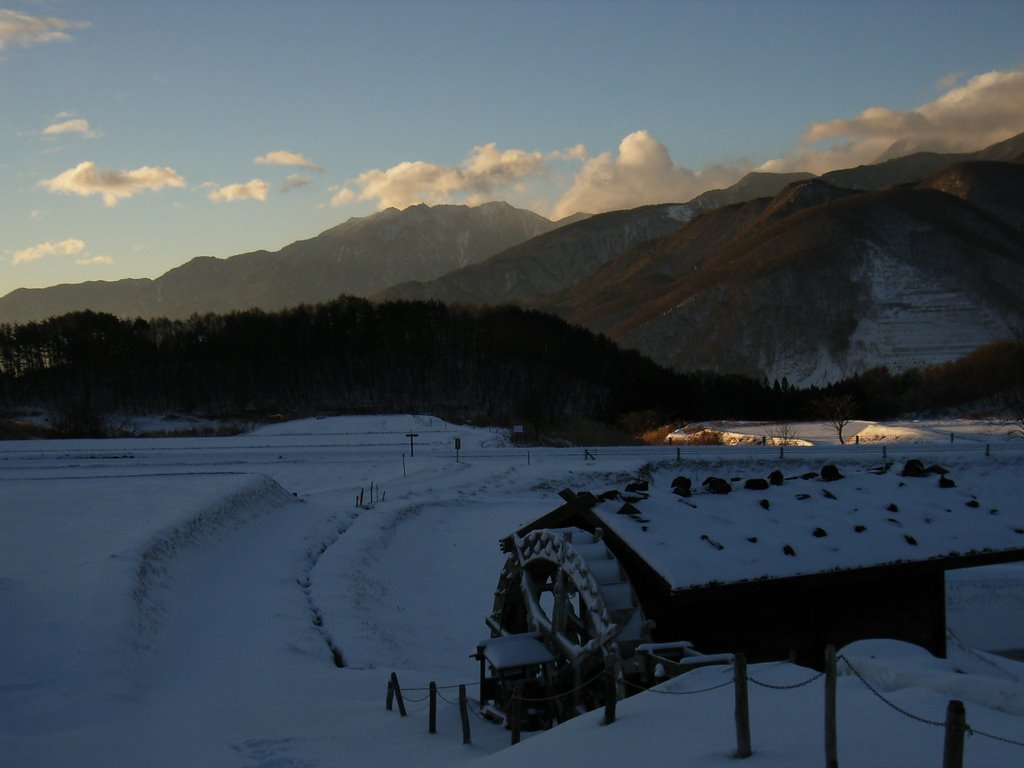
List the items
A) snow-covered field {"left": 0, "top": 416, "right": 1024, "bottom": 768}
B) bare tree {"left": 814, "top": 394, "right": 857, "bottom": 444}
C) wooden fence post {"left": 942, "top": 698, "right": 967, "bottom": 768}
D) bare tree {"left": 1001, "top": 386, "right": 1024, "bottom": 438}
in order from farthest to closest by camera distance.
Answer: bare tree {"left": 1001, "top": 386, "right": 1024, "bottom": 438}
bare tree {"left": 814, "top": 394, "right": 857, "bottom": 444}
snow-covered field {"left": 0, "top": 416, "right": 1024, "bottom": 768}
wooden fence post {"left": 942, "top": 698, "right": 967, "bottom": 768}

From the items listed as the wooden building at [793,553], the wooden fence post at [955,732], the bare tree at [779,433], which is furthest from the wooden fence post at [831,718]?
→ the bare tree at [779,433]

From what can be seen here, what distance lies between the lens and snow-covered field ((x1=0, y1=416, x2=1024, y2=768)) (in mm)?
7316

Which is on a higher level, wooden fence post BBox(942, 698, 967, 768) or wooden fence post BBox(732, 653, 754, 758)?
wooden fence post BBox(942, 698, 967, 768)

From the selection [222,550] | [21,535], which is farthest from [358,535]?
[21,535]

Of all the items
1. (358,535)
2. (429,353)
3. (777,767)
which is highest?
(429,353)

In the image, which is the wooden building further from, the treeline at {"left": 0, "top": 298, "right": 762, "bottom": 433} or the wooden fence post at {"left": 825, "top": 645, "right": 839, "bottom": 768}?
the treeline at {"left": 0, "top": 298, "right": 762, "bottom": 433}

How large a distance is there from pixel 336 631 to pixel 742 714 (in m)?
14.9

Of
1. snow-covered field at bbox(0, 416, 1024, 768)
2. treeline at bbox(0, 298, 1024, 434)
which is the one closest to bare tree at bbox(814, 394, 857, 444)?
treeline at bbox(0, 298, 1024, 434)

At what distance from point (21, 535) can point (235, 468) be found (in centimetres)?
1991

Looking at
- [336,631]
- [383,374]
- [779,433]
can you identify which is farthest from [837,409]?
[336,631]

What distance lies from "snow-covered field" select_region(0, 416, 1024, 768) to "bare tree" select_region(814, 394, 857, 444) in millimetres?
27899

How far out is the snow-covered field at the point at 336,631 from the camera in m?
7.32

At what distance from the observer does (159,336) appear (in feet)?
372

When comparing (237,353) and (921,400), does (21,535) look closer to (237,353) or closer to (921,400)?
(237,353)
